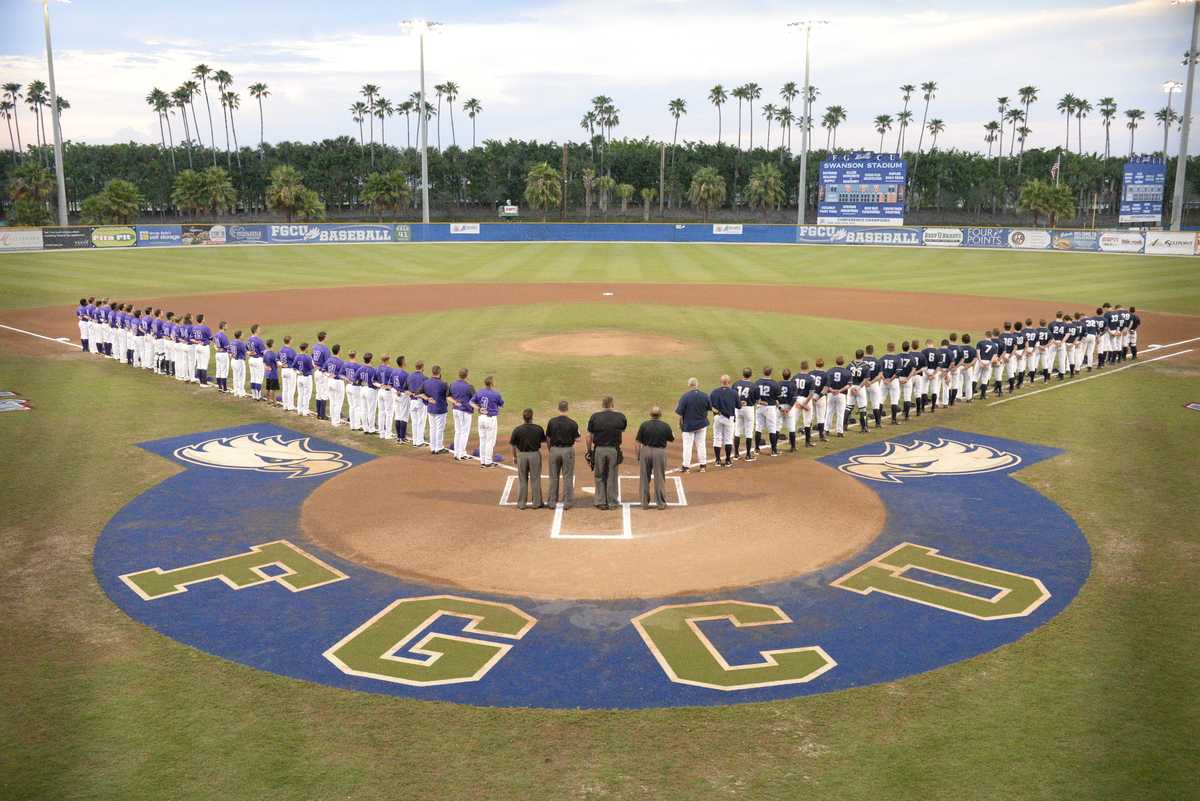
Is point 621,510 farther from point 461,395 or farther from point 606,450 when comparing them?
point 461,395

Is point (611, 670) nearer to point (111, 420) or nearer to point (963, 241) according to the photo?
point (111, 420)

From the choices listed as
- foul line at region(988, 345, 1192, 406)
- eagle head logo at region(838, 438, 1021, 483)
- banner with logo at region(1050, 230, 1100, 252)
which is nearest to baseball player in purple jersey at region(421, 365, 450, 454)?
eagle head logo at region(838, 438, 1021, 483)

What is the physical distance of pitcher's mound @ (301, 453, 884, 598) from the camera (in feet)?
36.3

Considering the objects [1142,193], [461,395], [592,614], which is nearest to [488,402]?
[461,395]

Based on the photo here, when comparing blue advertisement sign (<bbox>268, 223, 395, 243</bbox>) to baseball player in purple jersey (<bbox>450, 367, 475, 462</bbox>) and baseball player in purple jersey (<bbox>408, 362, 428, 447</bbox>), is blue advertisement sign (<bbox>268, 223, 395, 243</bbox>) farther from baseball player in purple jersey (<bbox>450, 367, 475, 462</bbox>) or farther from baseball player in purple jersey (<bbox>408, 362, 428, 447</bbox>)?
baseball player in purple jersey (<bbox>450, 367, 475, 462</bbox>)

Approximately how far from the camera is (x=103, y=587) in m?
10.8

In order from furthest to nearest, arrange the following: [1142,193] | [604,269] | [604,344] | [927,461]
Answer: [1142,193], [604,269], [604,344], [927,461]

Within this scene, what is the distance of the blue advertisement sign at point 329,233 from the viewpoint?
67.7 metres

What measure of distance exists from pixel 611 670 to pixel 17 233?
63784 mm

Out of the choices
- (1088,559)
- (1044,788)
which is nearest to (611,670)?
(1044,788)

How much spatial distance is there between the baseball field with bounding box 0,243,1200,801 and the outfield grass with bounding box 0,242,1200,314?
23663mm

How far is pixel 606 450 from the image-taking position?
532 inches

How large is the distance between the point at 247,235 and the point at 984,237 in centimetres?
5637

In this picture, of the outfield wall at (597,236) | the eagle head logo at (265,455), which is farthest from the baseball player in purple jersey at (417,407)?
the outfield wall at (597,236)
